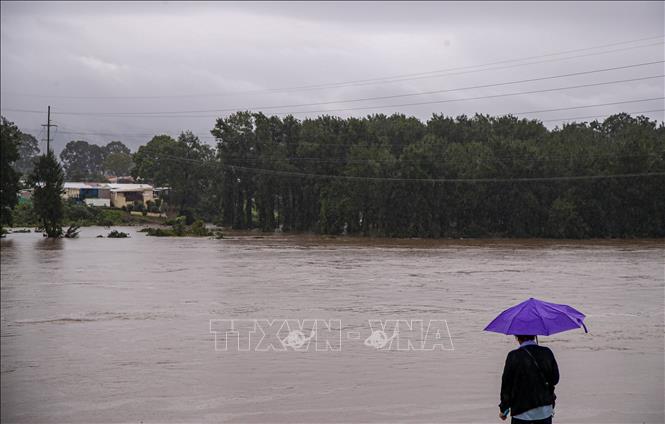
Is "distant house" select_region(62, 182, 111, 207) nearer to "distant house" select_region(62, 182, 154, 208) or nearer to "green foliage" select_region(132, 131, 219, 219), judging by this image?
"distant house" select_region(62, 182, 154, 208)

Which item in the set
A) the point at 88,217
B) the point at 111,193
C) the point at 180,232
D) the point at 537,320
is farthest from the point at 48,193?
the point at 111,193

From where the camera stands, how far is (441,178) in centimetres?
9069

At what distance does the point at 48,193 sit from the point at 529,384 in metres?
72.9

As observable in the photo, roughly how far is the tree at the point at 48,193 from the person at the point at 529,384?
72328mm

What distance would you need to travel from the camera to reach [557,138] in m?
92.6

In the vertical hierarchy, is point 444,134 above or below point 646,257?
above

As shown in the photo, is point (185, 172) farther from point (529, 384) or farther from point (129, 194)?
point (529, 384)

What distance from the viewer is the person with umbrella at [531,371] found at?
884 centimetres

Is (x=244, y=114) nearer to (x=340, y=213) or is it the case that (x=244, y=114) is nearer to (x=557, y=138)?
(x=340, y=213)

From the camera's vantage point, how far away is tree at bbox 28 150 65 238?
76188 millimetres

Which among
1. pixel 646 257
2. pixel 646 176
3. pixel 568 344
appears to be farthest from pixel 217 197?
pixel 568 344

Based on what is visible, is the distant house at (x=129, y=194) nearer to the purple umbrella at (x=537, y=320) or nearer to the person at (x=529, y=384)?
the purple umbrella at (x=537, y=320)

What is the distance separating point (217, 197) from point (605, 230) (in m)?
55.2

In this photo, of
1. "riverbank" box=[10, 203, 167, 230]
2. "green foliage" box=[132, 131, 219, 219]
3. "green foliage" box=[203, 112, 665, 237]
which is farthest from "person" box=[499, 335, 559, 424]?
"green foliage" box=[132, 131, 219, 219]
